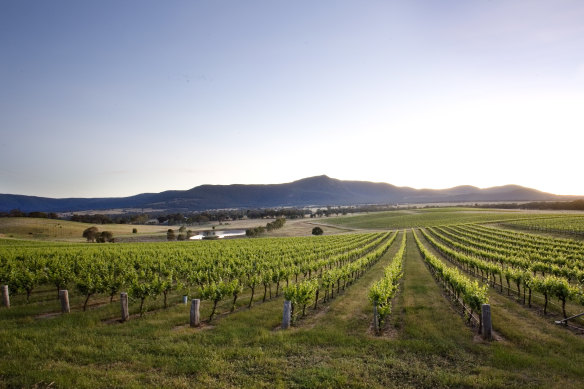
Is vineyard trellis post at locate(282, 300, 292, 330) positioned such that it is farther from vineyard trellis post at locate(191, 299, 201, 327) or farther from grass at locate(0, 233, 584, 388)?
vineyard trellis post at locate(191, 299, 201, 327)

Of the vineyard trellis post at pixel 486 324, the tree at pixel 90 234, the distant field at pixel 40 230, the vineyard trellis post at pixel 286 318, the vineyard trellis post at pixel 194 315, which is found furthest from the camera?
the tree at pixel 90 234

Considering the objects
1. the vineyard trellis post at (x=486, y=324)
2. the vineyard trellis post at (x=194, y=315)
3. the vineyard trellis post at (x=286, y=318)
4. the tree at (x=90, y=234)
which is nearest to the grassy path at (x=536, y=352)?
the vineyard trellis post at (x=486, y=324)

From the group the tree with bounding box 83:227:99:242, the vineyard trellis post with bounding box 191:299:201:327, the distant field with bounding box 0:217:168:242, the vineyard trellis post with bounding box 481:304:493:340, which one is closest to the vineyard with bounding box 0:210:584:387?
the vineyard trellis post with bounding box 191:299:201:327

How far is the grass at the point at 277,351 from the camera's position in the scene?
8.91m

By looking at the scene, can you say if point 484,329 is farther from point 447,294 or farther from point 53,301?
point 53,301

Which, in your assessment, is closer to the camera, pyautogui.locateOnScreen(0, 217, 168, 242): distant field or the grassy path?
the grassy path

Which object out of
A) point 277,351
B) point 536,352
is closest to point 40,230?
point 277,351

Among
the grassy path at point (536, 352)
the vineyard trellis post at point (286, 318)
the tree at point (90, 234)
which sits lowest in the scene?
the tree at point (90, 234)

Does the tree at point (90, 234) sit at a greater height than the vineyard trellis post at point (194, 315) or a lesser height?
lesser

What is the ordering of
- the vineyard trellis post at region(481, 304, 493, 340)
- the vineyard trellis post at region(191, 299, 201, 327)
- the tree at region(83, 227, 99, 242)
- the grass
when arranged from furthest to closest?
1. the tree at region(83, 227, 99, 242)
2. the vineyard trellis post at region(191, 299, 201, 327)
3. the vineyard trellis post at region(481, 304, 493, 340)
4. the grass

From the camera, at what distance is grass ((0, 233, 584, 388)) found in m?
8.91

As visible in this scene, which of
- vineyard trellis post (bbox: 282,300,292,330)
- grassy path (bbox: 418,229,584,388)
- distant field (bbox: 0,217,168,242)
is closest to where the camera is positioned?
grassy path (bbox: 418,229,584,388)

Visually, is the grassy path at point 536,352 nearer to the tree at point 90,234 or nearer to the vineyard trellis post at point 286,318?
the vineyard trellis post at point 286,318

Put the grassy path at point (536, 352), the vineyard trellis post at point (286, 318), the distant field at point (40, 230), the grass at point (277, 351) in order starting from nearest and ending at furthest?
the grass at point (277, 351) → the grassy path at point (536, 352) → the vineyard trellis post at point (286, 318) → the distant field at point (40, 230)
